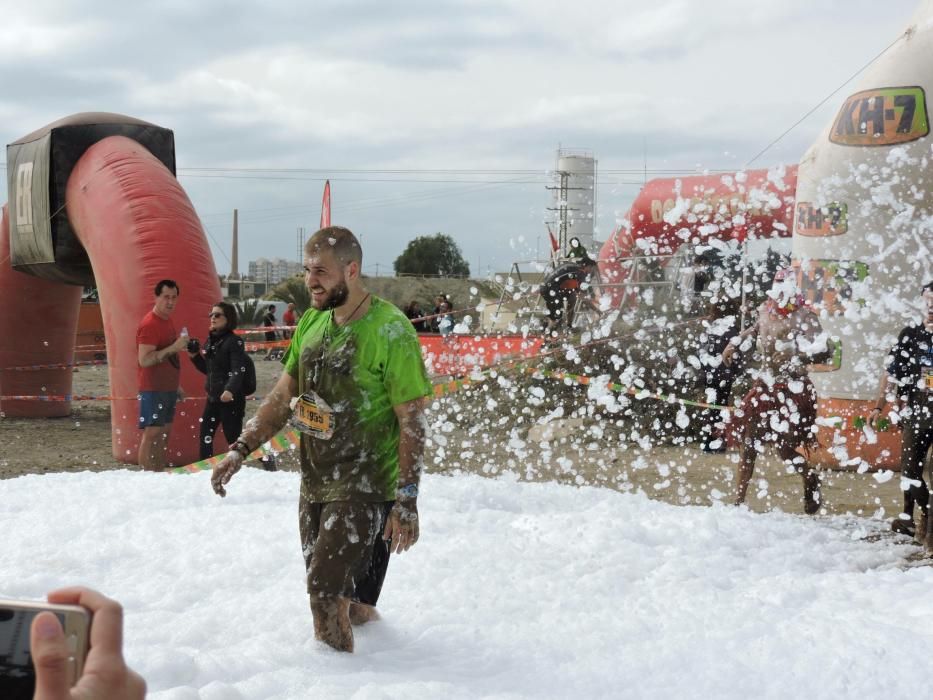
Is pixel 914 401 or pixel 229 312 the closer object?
pixel 914 401

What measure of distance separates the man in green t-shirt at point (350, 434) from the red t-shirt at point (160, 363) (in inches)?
179

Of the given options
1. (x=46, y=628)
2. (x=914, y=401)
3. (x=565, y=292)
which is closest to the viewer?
(x=46, y=628)

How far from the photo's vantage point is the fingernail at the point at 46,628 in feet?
3.22

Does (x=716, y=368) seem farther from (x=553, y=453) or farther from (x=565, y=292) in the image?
(x=565, y=292)

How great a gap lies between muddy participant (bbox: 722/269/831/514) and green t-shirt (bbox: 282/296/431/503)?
405 centimetres

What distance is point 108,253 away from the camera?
33.1 ft

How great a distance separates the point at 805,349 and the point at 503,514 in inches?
104

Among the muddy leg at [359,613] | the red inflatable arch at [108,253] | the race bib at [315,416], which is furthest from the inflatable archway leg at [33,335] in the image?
the race bib at [315,416]

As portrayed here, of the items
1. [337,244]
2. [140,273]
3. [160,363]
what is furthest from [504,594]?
[140,273]

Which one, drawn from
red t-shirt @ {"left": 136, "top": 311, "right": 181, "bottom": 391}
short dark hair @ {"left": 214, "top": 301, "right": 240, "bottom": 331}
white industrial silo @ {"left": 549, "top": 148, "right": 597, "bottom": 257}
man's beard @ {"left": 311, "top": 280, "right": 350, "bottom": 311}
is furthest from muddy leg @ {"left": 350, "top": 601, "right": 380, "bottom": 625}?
white industrial silo @ {"left": 549, "top": 148, "right": 597, "bottom": 257}

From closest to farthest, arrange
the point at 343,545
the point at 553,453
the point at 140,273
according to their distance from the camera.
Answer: the point at 343,545, the point at 140,273, the point at 553,453

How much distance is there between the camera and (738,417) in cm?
736

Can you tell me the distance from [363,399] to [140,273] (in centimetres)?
683

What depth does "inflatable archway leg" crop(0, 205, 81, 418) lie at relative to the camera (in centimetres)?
1341
